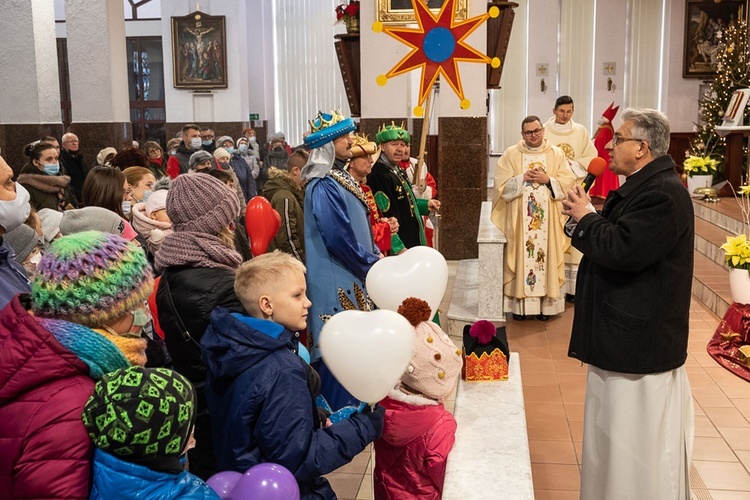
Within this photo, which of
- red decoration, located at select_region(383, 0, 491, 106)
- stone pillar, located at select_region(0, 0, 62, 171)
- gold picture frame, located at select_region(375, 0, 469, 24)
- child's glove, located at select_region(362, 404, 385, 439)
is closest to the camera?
child's glove, located at select_region(362, 404, 385, 439)

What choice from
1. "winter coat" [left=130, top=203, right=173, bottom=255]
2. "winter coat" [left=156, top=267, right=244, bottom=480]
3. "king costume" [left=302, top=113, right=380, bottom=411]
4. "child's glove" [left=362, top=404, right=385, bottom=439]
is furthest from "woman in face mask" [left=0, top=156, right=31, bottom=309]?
"king costume" [left=302, top=113, right=380, bottom=411]

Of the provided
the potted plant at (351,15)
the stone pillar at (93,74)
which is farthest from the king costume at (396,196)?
the stone pillar at (93,74)

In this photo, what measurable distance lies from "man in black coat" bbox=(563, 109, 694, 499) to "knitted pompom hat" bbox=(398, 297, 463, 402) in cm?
75

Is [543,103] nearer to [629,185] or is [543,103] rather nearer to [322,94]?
[322,94]

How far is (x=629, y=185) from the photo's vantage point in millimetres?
3209

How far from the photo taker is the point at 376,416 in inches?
98.3

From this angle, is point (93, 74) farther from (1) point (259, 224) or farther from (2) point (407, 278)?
(2) point (407, 278)

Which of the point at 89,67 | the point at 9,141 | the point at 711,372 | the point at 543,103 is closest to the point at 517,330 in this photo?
the point at 711,372

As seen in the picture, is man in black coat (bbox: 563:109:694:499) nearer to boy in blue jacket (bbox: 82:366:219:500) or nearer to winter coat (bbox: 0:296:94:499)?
boy in blue jacket (bbox: 82:366:219:500)

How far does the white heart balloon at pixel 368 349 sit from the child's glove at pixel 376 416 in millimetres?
75

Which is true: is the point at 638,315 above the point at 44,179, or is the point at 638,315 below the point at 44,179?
below

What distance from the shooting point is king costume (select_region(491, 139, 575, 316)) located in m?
7.18

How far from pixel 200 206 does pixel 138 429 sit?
140cm

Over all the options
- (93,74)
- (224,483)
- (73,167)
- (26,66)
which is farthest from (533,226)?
(93,74)
